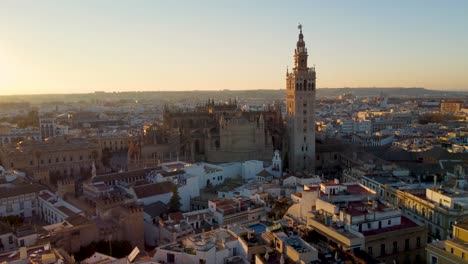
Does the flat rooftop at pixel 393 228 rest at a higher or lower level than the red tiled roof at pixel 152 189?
higher

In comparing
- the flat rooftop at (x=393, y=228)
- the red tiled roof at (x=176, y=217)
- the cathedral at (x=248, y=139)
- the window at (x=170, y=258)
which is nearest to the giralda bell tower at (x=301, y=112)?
the cathedral at (x=248, y=139)

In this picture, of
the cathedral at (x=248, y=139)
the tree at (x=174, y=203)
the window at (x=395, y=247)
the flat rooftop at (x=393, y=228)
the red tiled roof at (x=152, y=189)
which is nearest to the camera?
the flat rooftop at (x=393, y=228)

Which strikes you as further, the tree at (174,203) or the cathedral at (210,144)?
the cathedral at (210,144)

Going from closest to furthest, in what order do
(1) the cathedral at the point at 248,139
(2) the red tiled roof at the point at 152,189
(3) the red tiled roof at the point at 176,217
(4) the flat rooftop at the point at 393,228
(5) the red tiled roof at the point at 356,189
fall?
1. (4) the flat rooftop at the point at 393,228
2. (5) the red tiled roof at the point at 356,189
3. (3) the red tiled roof at the point at 176,217
4. (2) the red tiled roof at the point at 152,189
5. (1) the cathedral at the point at 248,139

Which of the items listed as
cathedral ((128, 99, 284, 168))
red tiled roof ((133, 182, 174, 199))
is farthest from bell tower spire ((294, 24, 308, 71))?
red tiled roof ((133, 182, 174, 199))

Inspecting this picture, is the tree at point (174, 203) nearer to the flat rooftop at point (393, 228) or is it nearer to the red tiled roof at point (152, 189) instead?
the red tiled roof at point (152, 189)

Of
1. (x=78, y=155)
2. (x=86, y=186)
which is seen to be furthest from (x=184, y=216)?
(x=78, y=155)

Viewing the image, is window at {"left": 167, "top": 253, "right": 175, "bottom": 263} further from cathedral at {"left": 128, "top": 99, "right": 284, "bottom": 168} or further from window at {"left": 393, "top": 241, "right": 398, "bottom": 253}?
cathedral at {"left": 128, "top": 99, "right": 284, "bottom": 168}

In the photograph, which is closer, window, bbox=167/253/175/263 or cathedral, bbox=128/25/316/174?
window, bbox=167/253/175/263
